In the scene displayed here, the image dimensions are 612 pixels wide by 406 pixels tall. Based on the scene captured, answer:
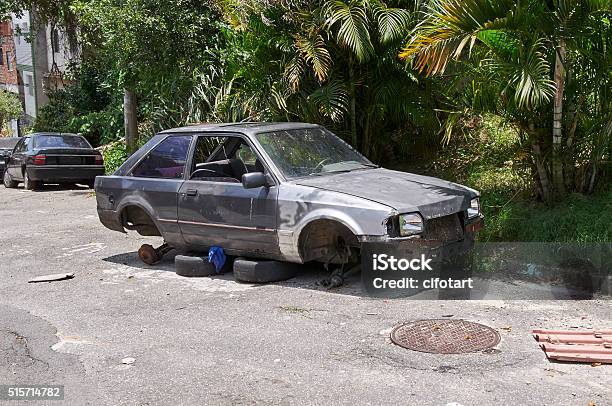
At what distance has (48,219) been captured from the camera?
39.8 feet

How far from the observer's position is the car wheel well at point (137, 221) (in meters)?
8.16

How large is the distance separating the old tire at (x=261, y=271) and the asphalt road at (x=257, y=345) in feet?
0.37

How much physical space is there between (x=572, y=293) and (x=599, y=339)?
1483 mm

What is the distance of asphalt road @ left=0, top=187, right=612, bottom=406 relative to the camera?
4.41m

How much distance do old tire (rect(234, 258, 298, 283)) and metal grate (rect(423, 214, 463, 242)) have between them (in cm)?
157

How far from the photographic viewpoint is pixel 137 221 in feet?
27.0

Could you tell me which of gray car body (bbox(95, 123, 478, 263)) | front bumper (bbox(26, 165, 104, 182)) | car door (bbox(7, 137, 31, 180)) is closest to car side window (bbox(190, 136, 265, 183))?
gray car body (bbox(95, 123, 478, 263))

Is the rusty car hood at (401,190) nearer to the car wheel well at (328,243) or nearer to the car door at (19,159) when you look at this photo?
the car wheel well at (328,243)

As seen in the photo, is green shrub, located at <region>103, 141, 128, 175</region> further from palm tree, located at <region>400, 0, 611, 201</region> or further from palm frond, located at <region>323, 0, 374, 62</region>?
palm tree, located at <region>400, 0, 611, 201</region>

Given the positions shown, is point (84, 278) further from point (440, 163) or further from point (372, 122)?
point (440, 163)

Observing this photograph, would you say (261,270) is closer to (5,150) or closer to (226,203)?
(226,203)

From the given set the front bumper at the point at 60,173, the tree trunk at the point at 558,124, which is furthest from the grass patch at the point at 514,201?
the front bumper at the point at 60,173

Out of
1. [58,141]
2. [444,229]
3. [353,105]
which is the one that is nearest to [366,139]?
[353,105]

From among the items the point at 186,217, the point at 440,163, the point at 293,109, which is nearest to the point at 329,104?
the point at 293,109
